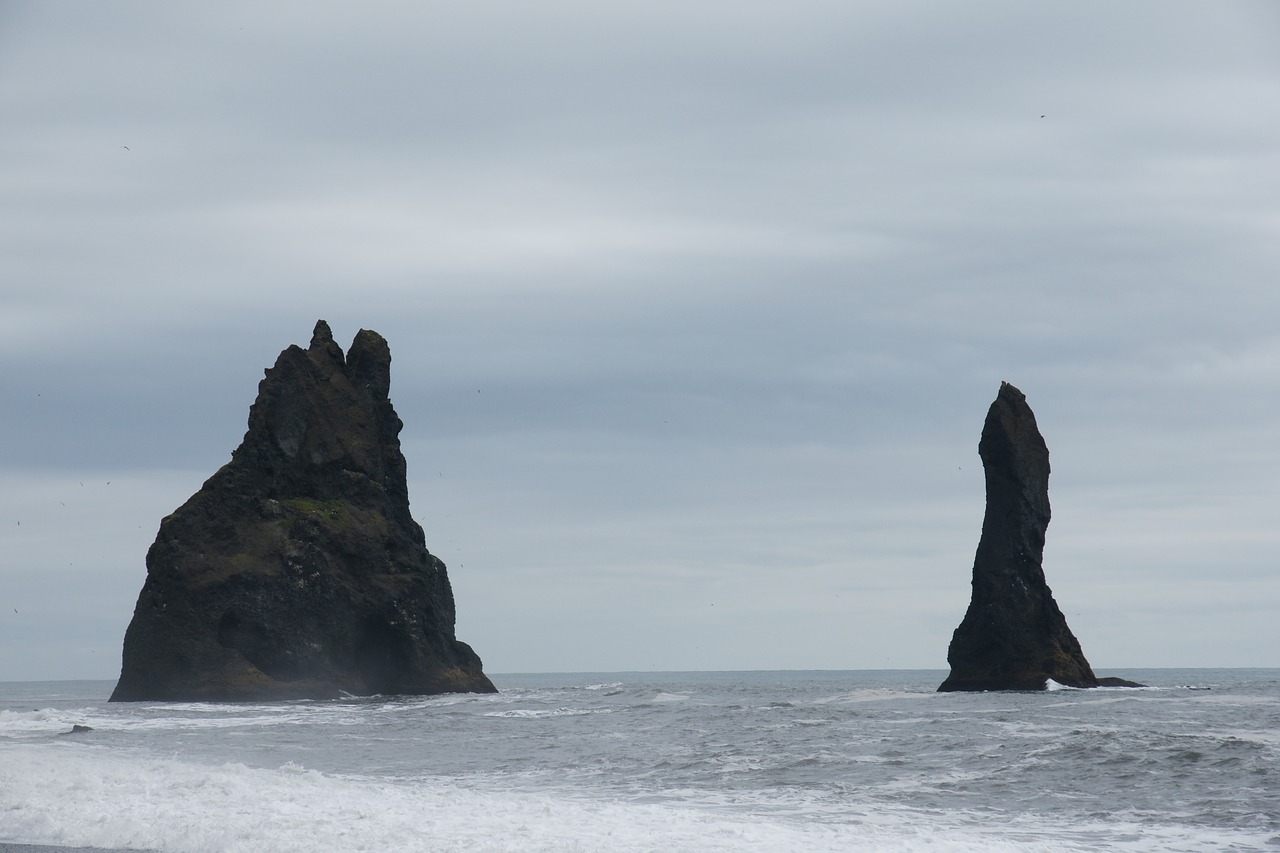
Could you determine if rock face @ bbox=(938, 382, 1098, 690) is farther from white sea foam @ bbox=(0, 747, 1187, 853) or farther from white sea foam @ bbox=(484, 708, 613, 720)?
white sea foam @ bbox=(0, 747, 1187, 853)

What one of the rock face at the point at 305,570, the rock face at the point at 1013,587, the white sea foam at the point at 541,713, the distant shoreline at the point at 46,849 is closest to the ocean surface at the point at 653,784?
the distant shoreline at the point at 46,849

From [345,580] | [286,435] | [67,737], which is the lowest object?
[67,737]

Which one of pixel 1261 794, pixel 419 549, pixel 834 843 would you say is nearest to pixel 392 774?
pixel 834 843

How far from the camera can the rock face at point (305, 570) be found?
190 feet

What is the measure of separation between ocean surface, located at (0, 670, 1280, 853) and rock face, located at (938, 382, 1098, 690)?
91.1ft

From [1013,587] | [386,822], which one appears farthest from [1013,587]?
[386,822]

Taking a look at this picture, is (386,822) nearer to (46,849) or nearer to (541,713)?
(46,849)

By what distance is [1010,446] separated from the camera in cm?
7081

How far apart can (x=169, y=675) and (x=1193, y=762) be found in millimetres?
45820

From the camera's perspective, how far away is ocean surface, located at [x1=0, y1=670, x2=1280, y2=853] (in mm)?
16656

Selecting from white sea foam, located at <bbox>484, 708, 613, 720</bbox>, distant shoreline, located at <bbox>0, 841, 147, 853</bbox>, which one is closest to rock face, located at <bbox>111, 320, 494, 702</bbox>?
white sea foam, located at <bbox>484, 708, 613, 720</bbox>

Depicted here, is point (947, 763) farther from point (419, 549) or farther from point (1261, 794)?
point (419, 549)

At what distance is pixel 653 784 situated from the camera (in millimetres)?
22578

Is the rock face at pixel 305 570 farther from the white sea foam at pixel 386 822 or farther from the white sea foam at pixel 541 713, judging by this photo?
the white sea foam at pixel 386 822
